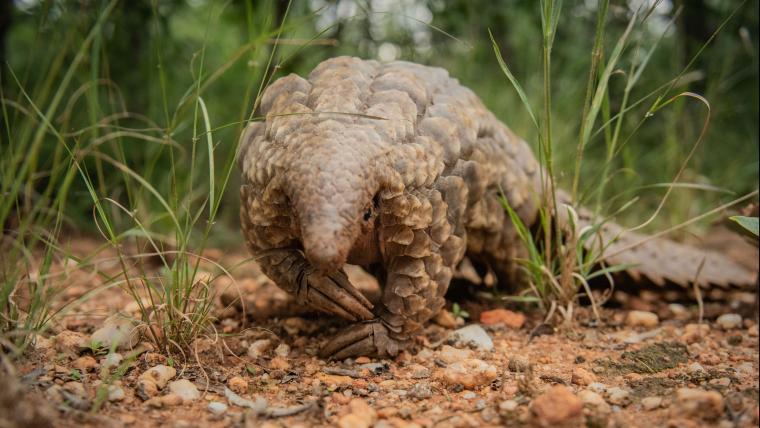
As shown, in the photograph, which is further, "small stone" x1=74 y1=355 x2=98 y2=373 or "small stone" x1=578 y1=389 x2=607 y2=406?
"small stone" x1=74 y1=355 x2=98 y2=373

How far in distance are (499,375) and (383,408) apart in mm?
552

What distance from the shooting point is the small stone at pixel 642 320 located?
3035mm

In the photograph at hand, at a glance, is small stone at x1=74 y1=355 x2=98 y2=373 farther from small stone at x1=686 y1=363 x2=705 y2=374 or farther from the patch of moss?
small stone at x1=686 y1=363 x2=705 y2=374

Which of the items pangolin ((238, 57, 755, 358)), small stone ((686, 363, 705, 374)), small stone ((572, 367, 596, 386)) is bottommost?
small stone ((572, 367, 596, 386))

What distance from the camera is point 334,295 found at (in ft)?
8.16

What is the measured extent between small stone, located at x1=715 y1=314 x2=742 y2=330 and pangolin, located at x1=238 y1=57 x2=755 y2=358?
3.66ft

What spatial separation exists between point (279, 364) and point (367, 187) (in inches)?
32.0

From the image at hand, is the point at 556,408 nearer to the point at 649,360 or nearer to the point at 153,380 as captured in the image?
the point at 649,360

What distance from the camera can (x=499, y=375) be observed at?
232 cm

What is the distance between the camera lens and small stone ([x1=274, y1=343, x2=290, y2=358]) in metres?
2.52

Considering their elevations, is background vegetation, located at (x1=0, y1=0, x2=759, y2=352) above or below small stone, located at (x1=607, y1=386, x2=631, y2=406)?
above

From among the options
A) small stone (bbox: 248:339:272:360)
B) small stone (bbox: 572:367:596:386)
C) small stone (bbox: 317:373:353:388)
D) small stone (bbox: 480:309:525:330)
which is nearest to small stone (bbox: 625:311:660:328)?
small stone (bbox: 480:309:525:330)

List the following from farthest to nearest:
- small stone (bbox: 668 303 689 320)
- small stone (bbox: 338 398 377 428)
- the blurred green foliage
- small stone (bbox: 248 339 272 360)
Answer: the blurred green foliage → small stone (bbox: 668 303 689 320) → small stone (bbox: 248 339 272 360) → small stone (bbox: 338 398 377 428)

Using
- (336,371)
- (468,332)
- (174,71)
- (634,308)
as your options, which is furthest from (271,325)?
(174,71)
